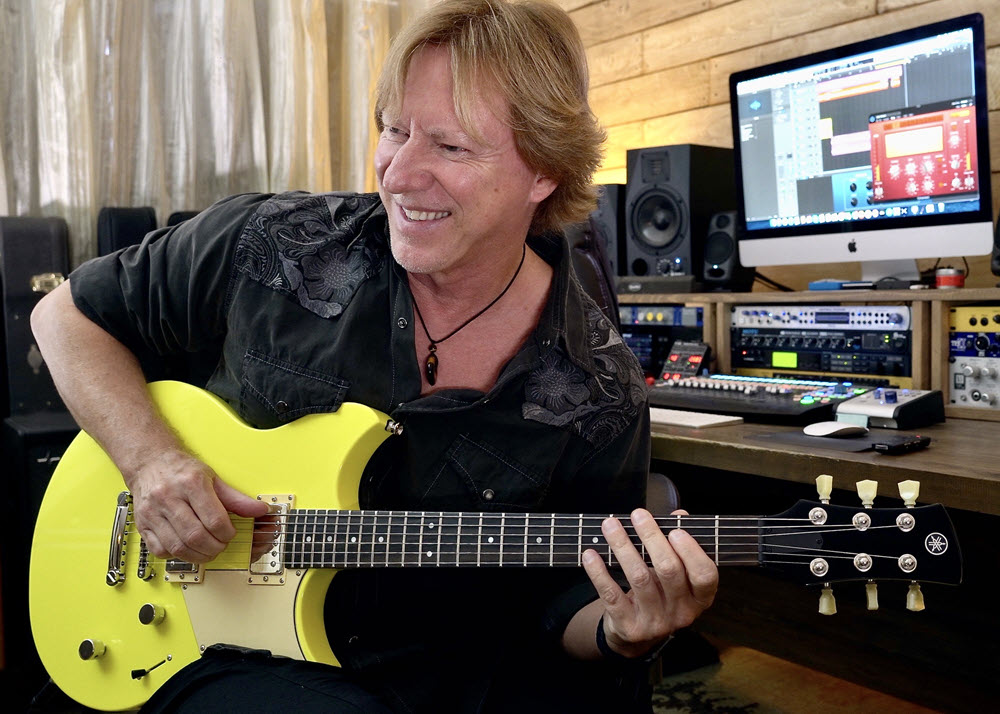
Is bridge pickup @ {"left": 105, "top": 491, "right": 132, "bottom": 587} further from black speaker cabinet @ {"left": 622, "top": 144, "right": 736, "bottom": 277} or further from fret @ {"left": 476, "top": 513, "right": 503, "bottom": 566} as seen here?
black speaker cabinet @ {"left": 622, "top": 144, "right": 736, "bottom": 277}

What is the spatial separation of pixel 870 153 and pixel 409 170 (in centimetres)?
118

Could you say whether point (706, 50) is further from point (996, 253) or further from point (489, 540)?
point (489, 540)

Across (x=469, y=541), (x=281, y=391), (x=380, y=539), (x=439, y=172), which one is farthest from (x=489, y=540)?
(x=439, y=172)

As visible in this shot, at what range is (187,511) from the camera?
1.10 metres

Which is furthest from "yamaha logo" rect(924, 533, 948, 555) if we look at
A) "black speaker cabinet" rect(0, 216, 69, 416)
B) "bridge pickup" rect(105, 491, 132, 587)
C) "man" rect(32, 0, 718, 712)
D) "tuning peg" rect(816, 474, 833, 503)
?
"black speaker cabinet" rect(0, 216, 69, 416)

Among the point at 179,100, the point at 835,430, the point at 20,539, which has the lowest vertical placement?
the point at 20,539

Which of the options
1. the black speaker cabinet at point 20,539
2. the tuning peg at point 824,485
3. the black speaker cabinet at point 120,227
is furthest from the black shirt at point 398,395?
the black speaker cabinet at point 120,227

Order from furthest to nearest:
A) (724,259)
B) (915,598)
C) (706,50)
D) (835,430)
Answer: (706,50) < (724,259) < (835,430) < (915,598)

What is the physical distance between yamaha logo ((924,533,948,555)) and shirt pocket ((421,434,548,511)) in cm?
48

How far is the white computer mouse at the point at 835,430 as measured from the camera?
1417mm

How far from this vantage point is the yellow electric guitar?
3.46 ft

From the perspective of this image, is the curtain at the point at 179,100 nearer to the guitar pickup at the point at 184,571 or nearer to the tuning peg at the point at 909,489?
the guitar pickup at the point at 184,571

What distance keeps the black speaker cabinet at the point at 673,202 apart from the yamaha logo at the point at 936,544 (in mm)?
1397

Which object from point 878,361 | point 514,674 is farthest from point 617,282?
point 514,674
